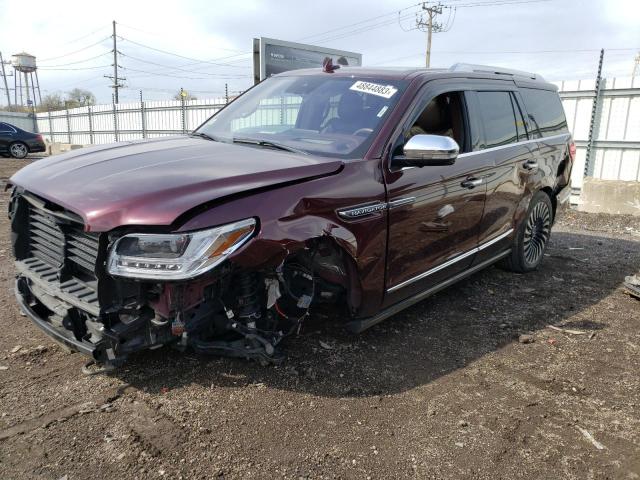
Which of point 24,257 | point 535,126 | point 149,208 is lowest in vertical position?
point 24,257

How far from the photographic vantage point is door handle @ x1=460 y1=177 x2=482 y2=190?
12.4 ft

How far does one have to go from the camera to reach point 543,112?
206 inches

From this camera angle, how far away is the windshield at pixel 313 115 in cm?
326

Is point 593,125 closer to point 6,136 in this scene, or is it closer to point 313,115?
point 313,115

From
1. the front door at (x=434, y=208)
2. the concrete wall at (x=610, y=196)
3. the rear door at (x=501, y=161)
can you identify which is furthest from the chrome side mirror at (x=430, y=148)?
the concrete wall at (x=610, y=196)

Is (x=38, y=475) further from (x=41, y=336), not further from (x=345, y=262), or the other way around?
(x=345, y=262)

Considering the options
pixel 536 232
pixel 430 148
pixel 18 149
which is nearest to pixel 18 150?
pixel 18 149

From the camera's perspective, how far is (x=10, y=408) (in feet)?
8.60

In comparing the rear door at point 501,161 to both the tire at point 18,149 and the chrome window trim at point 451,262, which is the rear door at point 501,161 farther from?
the tire at point 18,149

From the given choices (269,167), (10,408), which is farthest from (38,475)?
(269,167)

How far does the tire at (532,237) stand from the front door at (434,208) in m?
1.18

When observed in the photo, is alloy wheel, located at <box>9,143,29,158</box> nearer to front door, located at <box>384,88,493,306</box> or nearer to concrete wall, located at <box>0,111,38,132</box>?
concrete wall, located at <box>0,111,38,132</box>

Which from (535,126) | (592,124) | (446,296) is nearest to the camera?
(446,296)

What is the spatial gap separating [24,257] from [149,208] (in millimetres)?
1338
